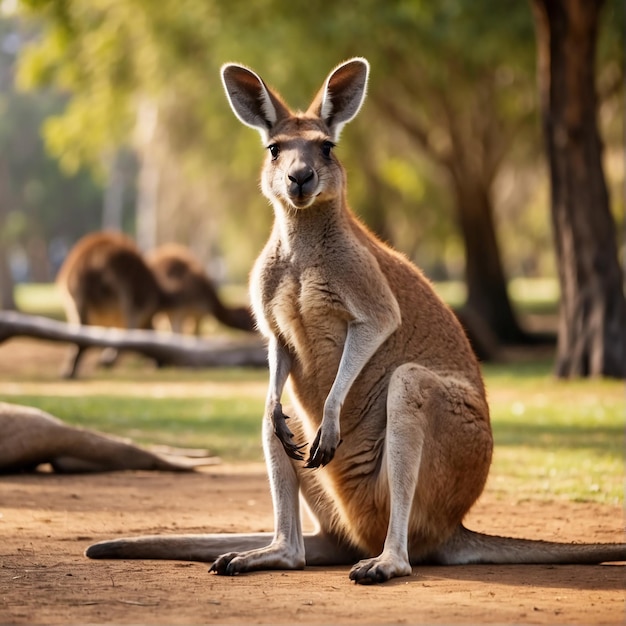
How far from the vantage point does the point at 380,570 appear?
439 cm

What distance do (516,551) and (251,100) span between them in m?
2.19

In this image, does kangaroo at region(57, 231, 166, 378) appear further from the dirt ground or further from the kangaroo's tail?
the kangaroo's tail

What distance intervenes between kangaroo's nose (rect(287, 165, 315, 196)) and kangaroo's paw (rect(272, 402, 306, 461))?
2.79 feet

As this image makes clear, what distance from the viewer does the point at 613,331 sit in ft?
44.5

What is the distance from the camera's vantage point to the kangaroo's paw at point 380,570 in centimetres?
437

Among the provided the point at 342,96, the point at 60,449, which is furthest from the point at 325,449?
the point at 60,449

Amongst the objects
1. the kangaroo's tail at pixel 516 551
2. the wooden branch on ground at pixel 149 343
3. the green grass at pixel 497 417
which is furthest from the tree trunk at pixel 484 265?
the kangaroo's tail at pixel 516 551

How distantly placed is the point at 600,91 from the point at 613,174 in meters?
8.60

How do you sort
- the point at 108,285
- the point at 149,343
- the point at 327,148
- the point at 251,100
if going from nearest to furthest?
the point at 327,148
the point at 251,100
the point at 149,343
the point at 108,285

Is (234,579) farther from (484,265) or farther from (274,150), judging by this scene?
(484,265)

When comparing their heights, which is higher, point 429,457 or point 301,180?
point 301,180

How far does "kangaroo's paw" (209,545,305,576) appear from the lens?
4586 millimetres

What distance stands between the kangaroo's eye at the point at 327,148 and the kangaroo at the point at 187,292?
12.9 metres

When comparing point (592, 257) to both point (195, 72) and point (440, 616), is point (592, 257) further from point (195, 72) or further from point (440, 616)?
point (440, 616)
